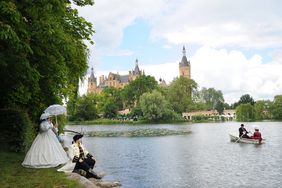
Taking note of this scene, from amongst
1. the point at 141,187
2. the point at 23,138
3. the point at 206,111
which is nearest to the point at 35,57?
the point at 23,138

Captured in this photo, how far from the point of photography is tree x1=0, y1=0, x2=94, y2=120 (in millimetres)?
10047

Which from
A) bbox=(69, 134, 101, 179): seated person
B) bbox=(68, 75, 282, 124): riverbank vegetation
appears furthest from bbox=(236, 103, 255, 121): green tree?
bbox=(69, 134, 101, 179): seated person

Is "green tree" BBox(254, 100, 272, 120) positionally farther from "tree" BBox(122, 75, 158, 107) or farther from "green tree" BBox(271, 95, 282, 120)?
"tree" BBox(122, 75, 158, 107)

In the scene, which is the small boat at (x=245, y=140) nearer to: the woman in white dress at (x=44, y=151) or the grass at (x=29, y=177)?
the woman in white dress at (x=44, y=151)

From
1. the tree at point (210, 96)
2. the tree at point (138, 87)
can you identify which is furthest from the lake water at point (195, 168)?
the tree at point (210, 96)

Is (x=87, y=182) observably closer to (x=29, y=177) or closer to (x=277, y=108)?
(x=29, y=177)

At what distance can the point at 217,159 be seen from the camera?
953 inches

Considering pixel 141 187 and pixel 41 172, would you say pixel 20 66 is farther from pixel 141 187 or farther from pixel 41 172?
pixel 141 187

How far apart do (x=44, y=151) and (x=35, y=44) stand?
3.96m

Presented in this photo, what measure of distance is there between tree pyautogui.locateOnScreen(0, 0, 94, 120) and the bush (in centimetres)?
86

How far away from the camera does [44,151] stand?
14.3 meters

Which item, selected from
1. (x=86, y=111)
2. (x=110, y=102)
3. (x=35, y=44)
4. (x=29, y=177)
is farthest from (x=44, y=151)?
(x=110, y=102)

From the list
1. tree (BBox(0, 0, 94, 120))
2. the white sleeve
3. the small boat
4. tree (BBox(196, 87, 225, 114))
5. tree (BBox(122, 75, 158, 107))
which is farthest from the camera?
Result: tree (BBox(196, 87, 225, 114))

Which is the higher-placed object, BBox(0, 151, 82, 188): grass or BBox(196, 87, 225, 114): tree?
BBox(196, 87, 225, 114): tree
